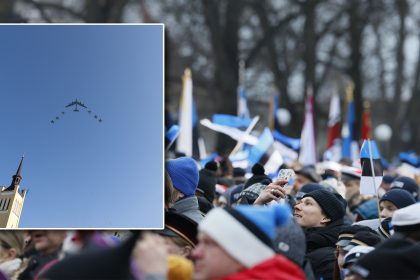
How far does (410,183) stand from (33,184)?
581 cm

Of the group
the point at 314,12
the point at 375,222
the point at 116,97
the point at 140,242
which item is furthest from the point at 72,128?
the point at 314,12

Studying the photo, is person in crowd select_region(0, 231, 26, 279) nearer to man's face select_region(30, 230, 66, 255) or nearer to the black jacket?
man's face select_region(30, 230, 66, 255)

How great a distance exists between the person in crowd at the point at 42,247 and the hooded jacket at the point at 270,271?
1.27 meters

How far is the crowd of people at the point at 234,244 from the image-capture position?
429cm

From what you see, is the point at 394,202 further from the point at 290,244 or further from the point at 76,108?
the point at 76,108

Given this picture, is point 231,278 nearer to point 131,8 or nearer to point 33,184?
point 33,184

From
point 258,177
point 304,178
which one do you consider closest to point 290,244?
point 258,177

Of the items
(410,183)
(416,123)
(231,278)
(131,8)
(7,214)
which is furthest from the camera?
(416,123)

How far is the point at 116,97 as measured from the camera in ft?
17.9

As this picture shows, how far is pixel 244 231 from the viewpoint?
14.6 ft

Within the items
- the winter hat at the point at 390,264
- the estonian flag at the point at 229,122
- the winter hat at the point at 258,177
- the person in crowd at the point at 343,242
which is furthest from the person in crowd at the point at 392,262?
the estonian flag at the point at 229,122

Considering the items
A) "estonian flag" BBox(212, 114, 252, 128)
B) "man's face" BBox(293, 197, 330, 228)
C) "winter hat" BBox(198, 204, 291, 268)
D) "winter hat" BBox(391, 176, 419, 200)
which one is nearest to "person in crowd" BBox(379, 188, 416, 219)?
"man's face" BBox(293, 197, 330, 228)

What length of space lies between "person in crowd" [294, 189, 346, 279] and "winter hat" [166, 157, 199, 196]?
3.07 ft

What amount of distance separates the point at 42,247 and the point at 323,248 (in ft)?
8.19
